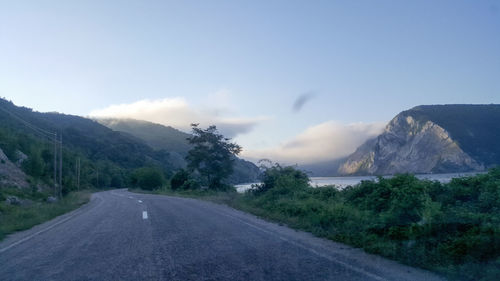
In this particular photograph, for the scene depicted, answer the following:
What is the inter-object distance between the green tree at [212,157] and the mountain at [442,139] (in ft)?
84.5

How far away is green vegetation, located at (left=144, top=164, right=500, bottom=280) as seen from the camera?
627 centimetres

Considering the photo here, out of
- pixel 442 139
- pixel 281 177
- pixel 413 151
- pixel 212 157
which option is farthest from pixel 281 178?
pixel 212 157

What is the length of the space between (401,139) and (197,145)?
30.9 metres

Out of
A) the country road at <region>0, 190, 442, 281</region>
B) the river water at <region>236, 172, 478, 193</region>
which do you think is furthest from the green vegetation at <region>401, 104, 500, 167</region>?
the country road at <region>0, 190, 442, 281</region>

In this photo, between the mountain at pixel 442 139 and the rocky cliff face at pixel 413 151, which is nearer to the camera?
the mountain at pixel 442 139

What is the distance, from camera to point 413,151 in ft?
53.7

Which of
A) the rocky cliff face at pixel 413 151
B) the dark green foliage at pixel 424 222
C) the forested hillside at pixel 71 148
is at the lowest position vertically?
the dark green foliage at pixel 424 222

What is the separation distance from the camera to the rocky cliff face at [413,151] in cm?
1301

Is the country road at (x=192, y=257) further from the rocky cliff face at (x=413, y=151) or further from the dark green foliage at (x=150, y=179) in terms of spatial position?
the dark green foliage at (x=150, y=179)

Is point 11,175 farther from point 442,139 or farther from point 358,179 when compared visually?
point 442,139

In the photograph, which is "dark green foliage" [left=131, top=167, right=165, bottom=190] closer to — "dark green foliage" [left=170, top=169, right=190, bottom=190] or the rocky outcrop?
"dark green foliage" [left=170, top=169, right=190, bottom=190]

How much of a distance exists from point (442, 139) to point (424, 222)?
697 cm

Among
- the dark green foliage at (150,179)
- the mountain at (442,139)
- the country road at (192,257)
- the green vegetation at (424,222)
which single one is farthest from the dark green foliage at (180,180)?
the country road at (192,257)

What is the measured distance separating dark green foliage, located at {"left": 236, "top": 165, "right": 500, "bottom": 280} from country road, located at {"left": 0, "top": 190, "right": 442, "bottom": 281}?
52 cm
